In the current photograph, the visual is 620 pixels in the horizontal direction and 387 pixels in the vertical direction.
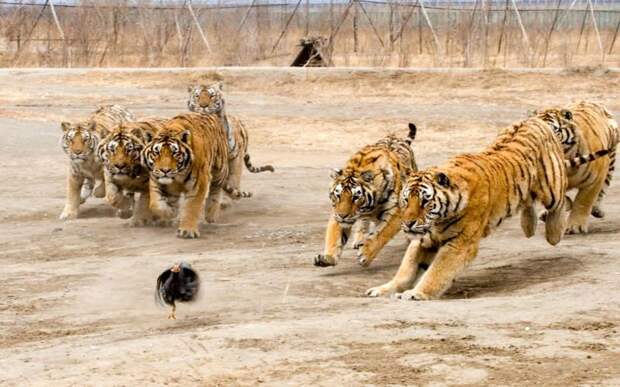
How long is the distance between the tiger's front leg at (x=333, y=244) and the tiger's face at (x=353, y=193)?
92 millimetres

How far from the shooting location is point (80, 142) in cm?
1170

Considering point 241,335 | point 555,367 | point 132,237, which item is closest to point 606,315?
point 555,367

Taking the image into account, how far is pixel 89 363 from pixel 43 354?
414 millimetres

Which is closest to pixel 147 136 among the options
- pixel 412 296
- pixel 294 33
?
pixel 412 296

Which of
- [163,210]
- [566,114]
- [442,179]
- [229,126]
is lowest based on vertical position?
[163,210]

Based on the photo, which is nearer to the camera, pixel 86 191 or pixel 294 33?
pixel 86 191

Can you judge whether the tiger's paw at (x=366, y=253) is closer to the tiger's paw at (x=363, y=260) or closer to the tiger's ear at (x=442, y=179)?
the tiger's paw at (x=363, y=260)

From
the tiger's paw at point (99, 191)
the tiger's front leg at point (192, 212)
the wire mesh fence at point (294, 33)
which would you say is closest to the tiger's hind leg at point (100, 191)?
the tiger's paw at point (99, 191)

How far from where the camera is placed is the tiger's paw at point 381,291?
7.84 meters

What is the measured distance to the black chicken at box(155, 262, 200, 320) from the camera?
7.19 m

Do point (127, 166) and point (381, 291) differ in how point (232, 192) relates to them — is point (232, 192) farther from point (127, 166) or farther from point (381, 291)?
point (381, 291)

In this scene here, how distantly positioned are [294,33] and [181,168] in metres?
17.6

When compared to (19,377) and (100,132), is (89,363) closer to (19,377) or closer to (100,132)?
(19,377)

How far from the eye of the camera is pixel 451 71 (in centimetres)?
2098
